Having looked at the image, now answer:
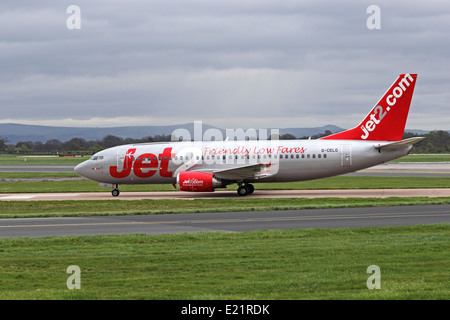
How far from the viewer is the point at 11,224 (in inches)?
1070

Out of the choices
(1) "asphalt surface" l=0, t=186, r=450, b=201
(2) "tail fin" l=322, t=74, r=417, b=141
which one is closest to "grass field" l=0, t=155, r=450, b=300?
(1) "asphalt surface" l=0, t=186, r=450, b=201

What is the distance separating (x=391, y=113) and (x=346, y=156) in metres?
3.91

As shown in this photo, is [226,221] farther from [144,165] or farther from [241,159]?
[144,165]

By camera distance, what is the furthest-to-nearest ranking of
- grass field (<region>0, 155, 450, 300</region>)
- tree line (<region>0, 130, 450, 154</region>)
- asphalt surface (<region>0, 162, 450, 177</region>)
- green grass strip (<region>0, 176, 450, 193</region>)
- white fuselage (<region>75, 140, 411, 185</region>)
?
tree line (<region>0, 130, 450, 154</region>), asphalt surface (<region>0, 162, 450, 177</region>), green grass strip (<region>0, 176, 450, 193</region>), white fuselage (<region>75, 140, 411, 185</region>), grass field (<region>0, 155, 450, 300</region>)

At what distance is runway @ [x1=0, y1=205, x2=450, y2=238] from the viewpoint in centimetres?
2416

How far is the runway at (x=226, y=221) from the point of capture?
24.2 m

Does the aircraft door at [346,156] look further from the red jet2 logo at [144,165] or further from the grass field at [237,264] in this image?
the grass field at [237,264]

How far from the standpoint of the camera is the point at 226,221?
2686cm

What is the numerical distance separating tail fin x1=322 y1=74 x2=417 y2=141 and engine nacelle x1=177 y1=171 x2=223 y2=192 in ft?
33.4

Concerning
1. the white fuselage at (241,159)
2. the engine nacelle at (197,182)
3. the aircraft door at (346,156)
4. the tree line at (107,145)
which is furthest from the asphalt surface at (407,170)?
the tree line at (107,145)

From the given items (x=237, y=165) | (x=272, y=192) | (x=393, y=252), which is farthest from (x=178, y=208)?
(x=393, y=252)

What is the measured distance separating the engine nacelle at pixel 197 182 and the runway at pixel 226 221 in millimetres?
10534

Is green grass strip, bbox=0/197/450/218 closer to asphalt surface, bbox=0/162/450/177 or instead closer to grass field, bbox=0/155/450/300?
grass field, bbox=0/155/450/300
